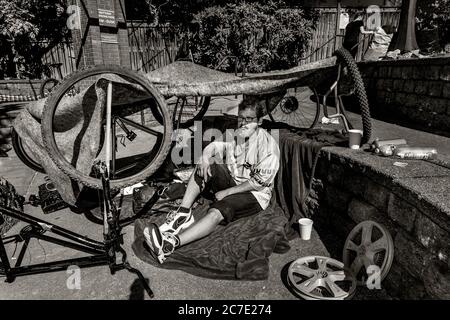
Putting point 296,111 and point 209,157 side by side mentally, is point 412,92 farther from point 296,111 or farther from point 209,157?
point 209,157

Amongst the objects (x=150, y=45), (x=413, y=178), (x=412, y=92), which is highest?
(x=150, y=45)

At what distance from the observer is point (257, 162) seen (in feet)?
12.9

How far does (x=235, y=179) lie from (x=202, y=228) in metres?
0.84

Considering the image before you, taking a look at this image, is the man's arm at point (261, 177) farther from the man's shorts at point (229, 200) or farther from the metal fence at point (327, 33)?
the metal fence at point (327, 33)

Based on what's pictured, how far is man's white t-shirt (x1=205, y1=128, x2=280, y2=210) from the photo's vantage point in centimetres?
383

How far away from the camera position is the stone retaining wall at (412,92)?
17.4 feet

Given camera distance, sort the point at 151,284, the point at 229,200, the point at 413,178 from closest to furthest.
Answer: the point at 413,178, the point at 151,284, the point at 229,200

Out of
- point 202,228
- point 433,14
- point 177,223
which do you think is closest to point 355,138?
point 202,228

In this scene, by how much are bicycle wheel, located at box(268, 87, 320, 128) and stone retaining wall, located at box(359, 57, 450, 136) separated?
Answer: 1410mm

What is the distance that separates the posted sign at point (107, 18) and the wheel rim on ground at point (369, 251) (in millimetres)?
9206

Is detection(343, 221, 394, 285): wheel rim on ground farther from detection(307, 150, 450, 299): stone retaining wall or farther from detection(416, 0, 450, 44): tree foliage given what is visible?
detection(416, 0, 450, 44): tree foliage

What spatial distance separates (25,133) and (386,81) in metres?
6.71
